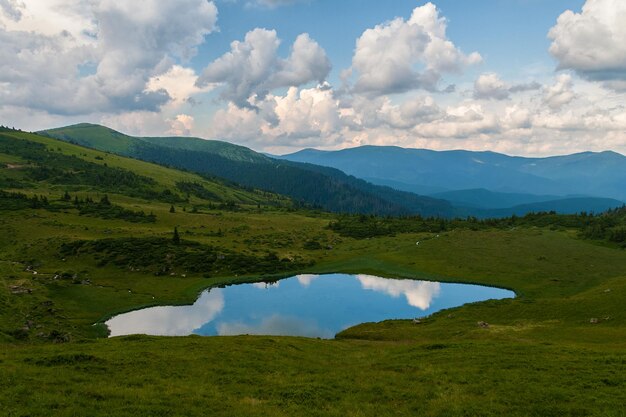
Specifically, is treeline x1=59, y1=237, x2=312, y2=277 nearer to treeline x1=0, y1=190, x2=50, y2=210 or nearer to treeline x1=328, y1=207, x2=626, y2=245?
treeline x1=328, y1=207, x2=626, y2=245

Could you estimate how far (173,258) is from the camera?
99.6 metres

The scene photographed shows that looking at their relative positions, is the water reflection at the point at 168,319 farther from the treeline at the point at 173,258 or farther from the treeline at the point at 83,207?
the treeline at the point at 83,207

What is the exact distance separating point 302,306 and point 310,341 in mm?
31442

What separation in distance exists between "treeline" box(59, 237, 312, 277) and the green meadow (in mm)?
485

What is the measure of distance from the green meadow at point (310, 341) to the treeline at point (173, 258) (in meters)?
0.48

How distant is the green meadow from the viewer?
82.9ft

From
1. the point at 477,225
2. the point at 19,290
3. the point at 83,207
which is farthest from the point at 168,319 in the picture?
the point at 477,225

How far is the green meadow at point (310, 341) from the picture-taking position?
25281 mm

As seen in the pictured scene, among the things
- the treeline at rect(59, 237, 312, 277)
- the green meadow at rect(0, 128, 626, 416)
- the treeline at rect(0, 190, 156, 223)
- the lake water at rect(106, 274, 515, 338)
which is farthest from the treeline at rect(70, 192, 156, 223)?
the lake water at rect(106, 274, 515, 338)

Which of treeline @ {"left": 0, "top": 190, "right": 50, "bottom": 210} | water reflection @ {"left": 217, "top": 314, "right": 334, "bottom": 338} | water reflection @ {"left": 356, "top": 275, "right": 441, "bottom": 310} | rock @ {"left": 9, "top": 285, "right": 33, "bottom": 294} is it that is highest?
treeline @ {"left": 0, "top": 190, "right": 50, "bottom": 210}

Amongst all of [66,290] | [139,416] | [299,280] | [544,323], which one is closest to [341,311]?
[299,280]

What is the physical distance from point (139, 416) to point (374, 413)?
1306cm

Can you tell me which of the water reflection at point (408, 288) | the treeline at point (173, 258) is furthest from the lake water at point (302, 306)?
the treeline at point (173, 258)

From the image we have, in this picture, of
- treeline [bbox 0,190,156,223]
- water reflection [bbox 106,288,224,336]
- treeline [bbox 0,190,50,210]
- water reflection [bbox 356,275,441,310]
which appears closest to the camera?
water reflection [bbox 106,288,224,336]
